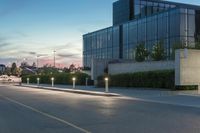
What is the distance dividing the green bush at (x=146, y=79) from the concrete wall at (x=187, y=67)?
787mm

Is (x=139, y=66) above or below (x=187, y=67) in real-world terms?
above

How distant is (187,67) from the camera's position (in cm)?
3888

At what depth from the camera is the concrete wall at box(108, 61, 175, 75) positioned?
44.1m

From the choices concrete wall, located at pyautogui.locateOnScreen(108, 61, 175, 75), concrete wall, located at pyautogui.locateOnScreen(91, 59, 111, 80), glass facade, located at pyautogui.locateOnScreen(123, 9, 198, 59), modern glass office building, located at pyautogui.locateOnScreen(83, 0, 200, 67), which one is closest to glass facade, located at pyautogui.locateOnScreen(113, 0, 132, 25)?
modern glass office building, located at pyautogui.locateOnScreen(83, 0, 200, 67)

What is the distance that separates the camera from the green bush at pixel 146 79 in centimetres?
3941

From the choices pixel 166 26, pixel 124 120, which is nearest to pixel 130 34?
pixel 166 26

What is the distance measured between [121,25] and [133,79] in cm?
4307

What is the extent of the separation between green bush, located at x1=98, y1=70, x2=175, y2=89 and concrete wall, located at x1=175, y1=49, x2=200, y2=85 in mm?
787

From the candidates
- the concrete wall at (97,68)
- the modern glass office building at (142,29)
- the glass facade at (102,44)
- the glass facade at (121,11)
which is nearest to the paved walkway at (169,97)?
the concrete wall at (97,68)

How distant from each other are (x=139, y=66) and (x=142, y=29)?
104ft

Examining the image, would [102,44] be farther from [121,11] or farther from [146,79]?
[146,79]

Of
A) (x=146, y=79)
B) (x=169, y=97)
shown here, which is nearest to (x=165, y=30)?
(x=146, y=79)

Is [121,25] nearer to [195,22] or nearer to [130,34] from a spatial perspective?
[130,34]

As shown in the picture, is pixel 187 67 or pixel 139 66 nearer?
pixel 187 67
